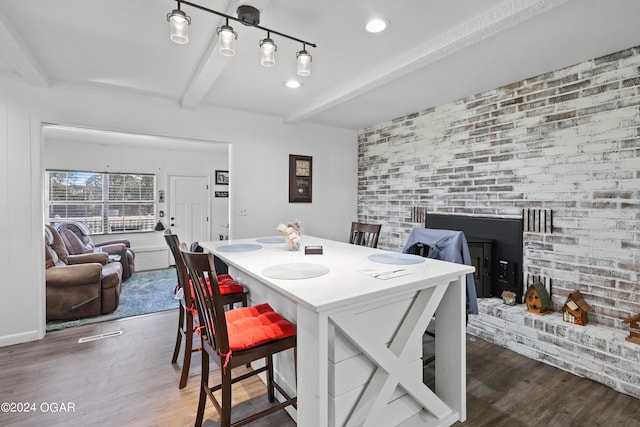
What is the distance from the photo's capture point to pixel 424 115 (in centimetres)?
380

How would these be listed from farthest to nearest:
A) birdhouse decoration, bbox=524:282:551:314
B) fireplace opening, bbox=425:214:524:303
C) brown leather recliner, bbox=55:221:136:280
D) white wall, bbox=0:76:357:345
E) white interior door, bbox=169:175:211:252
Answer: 1. white interior door, bbox=169:175:211:252
2. brown leather recliner, bbox=55:221:136:280
3. fireplace opening, bbox=425:214:524:303
4. white wall, bbox=0:76:357:345
5. birdhouse decoration, bbox=524:282:551:314

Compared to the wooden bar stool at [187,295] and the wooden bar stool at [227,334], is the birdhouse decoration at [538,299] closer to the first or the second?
the wooden bar stool at [227,334]

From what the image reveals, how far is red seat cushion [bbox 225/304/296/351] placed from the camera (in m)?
1.47

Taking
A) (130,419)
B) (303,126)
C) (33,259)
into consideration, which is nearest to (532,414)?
(130,419)

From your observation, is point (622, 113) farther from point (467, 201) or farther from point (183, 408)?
point (183, 408)

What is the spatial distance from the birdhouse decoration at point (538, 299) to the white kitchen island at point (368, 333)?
1.33 m

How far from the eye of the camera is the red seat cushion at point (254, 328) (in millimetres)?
1470

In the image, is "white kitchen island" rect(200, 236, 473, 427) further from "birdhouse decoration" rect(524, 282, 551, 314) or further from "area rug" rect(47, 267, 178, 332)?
"area rug" rect(47, 267, 178, 332)

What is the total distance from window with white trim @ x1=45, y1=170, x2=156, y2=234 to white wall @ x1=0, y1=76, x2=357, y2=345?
3.09 m

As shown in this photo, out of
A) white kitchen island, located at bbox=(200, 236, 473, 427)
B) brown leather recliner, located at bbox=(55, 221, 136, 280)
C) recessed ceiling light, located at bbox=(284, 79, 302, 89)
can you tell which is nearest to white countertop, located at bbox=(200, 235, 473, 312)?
white kitchen island, located at bbox=(200, 236, 473, 427)

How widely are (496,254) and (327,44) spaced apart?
8.04 feet

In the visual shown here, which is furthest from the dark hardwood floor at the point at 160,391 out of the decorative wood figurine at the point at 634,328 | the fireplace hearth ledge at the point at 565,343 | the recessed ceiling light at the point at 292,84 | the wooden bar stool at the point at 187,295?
the recessed ceiling light at the point at 292,84

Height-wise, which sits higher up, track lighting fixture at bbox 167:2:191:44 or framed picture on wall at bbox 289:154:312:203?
track lighting fixture at bbox 167:2:191:44

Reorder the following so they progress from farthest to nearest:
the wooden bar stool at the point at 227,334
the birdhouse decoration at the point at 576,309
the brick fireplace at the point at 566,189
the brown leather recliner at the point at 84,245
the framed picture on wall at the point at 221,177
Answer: the framed picture on wall at the point at 221,177 → the brown leather recliner at the point at 84,245 → the birdhouse decoration at the point at 576,309 → the brick fireplace at the point at 566,189 → the wooden bar stool at the point at 227,334
